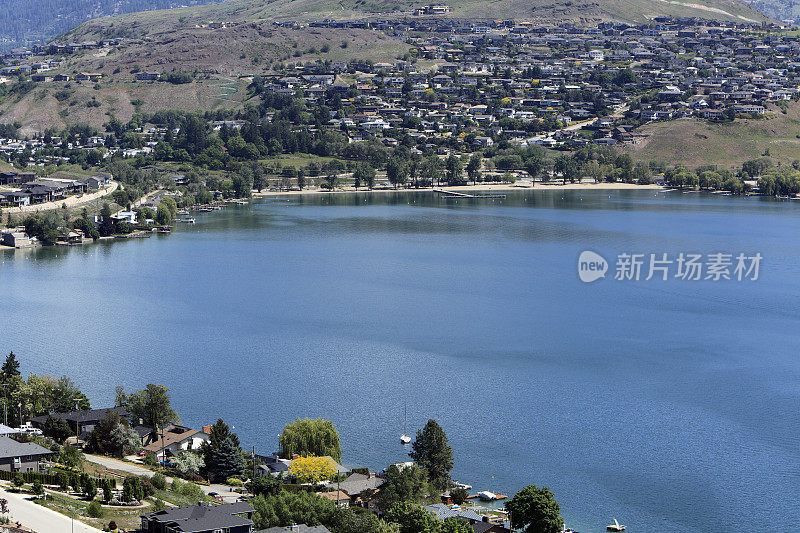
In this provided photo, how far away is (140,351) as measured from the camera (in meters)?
25.2

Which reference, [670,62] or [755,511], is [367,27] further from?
[755,511]

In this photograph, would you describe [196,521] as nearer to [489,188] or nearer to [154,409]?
[154,409]

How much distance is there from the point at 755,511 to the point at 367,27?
283ft

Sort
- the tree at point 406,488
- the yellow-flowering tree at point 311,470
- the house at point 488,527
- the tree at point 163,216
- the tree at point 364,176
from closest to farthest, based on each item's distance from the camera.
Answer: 1. the house at point 488,527
2. the tree at point 406,488
3. the yellow-flowering tree at point 311,470
4. the tree at point 163,216
5. the tree at point 364,176

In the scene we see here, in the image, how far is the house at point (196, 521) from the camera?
13383mm

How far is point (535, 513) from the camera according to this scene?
15.5 meters

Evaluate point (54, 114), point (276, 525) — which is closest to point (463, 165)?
point (54, 114)

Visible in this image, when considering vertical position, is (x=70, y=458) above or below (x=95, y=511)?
below

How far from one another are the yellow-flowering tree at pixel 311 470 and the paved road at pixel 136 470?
1034 mm

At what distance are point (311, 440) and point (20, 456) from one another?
14.6 ft

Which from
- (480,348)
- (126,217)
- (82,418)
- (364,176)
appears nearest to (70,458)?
(82,418)

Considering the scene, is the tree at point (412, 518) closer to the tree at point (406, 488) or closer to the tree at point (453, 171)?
the tree at point (406, 488)

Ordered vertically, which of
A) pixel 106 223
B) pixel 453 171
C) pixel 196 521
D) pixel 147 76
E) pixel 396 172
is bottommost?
pixel 196 521

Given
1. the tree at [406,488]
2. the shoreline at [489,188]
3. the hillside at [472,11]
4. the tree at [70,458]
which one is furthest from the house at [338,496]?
the hillside at [472,11]
